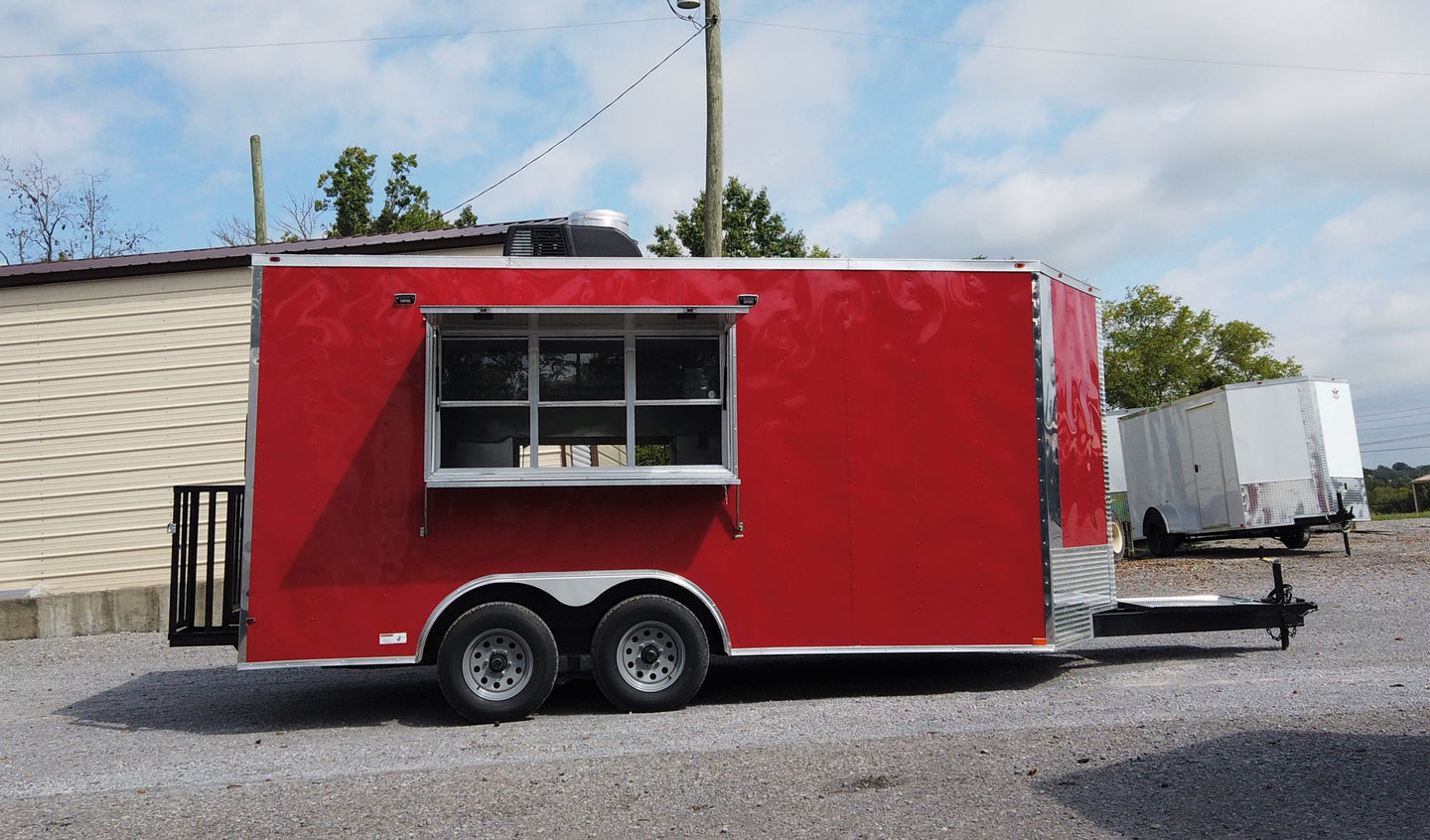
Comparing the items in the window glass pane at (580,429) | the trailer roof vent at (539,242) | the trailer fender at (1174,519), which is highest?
the trailer roof vent at (539,242)

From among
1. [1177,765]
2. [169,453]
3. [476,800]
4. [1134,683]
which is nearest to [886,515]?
[1134,683]

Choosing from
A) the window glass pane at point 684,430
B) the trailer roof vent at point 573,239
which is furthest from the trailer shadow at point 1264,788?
the trailer roof vent at point 573,239

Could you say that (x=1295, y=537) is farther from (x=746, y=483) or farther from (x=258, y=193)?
(x=258, y=193)

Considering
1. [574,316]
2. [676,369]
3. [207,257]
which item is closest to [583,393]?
[574,316]

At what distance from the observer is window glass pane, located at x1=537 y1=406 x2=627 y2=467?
7.48 metres

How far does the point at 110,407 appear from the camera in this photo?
12.6 meters

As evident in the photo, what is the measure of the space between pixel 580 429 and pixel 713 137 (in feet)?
20.6

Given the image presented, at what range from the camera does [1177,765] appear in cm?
542

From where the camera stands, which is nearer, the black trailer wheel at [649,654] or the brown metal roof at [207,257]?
the black trailer wheel at [649,654]

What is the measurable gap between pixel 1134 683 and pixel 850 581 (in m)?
2.21

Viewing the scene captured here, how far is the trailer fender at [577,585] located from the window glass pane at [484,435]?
778mm

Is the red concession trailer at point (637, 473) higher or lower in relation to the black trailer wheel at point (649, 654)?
higher

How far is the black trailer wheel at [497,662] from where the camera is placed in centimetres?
719

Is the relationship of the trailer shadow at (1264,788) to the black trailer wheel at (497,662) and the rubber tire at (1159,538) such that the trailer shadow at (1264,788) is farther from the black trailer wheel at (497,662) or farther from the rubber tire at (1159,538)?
the rubber tire at (1159,538)
